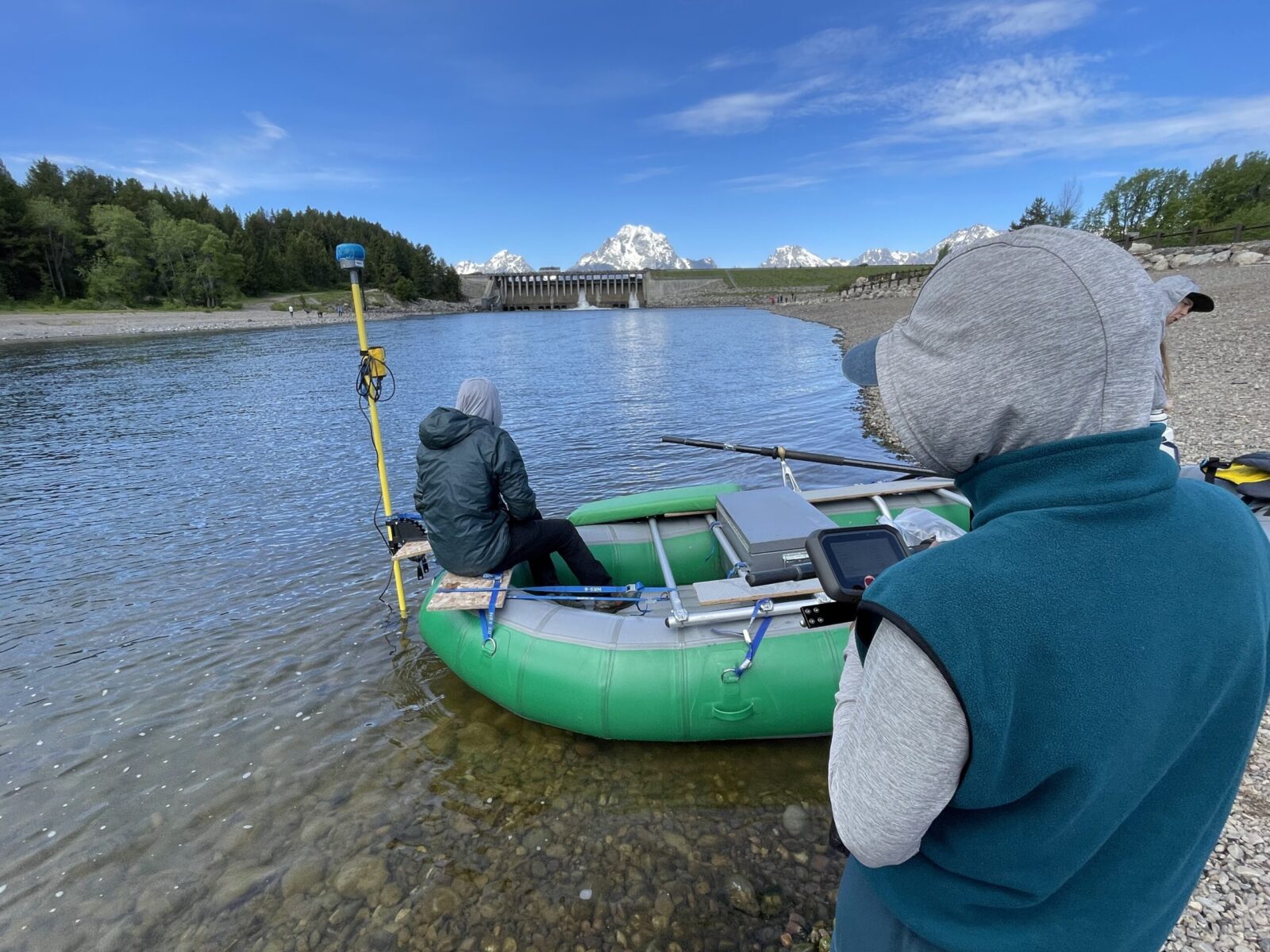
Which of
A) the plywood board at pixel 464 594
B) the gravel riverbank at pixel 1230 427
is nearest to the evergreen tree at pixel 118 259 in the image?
the gravel riverbank at pixel 1230 427

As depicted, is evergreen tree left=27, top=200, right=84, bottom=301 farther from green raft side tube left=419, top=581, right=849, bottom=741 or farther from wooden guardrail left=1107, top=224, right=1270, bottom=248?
wooden guardrail left=1107, top=224, right=1270, bottom=248

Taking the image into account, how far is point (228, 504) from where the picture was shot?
A: 39.8 feet

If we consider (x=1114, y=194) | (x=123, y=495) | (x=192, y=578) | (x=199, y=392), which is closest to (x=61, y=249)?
(x=199, y=392)

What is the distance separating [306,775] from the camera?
5336 millimetres

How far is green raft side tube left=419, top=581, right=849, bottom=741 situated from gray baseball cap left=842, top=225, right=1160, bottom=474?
4004 mm

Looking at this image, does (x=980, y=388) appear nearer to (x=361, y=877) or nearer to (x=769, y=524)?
(x=769, y=524)

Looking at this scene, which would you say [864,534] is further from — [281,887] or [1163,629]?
[281,887]

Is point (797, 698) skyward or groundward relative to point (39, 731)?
skyward

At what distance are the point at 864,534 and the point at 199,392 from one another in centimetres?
3073

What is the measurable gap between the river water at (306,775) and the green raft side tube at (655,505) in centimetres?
230

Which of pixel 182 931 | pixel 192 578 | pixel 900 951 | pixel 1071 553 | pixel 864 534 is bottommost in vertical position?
pixel 182 931

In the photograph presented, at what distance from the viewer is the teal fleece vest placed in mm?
997

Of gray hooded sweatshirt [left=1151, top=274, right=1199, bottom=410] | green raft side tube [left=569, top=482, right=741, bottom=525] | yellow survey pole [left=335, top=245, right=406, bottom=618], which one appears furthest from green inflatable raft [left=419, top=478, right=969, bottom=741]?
gray hooded sweatshirt [left=1151, top=274, right=1199, bottom=410]

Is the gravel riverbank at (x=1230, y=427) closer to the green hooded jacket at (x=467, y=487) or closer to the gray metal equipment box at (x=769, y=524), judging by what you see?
the gray metal equipment box at (x=769, y=524)
